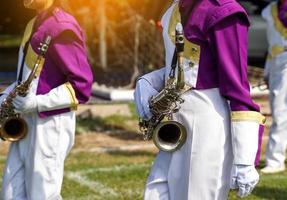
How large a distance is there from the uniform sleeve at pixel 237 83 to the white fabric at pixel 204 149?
0.29 ft

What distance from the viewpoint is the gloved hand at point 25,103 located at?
14.7 feet

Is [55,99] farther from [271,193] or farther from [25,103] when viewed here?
[271,193]

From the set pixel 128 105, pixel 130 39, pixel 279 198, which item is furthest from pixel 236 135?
pixel 130 39

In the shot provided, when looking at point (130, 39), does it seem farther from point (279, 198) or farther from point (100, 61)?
point (279, 198)

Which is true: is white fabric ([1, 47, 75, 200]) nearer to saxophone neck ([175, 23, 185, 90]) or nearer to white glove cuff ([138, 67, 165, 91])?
white glove cuff ([138, 67, 165, 91])

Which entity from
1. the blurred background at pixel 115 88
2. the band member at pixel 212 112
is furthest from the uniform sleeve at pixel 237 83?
the blurred background at pixel 115 88

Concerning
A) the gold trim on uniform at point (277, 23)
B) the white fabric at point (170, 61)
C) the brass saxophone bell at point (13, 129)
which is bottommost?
the gold trim on uniform at point (277, 23)

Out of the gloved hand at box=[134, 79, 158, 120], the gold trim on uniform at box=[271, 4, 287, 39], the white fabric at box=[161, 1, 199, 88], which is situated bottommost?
the gold trim on uniform at box=[271, 4, 287, 39]

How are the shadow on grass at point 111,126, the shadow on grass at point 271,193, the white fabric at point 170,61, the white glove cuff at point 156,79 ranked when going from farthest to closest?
the shadow on grass at point 111,126, the shadow on grass at point 271,193, the white glove cuff at point 156,79, the white fabric at point 170,61

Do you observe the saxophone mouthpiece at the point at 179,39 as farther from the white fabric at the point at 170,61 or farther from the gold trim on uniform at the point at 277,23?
the gold trim on uniform at the point at 277,23

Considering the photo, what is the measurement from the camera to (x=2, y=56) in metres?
19.3

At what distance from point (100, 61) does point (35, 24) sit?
1115 centimetres

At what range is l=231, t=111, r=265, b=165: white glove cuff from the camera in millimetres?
3527

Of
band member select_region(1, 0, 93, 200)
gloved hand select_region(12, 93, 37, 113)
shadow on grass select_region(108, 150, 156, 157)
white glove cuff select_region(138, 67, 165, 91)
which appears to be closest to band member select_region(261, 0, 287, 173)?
shadow on grass select_region(108, 150, 156, 157)
